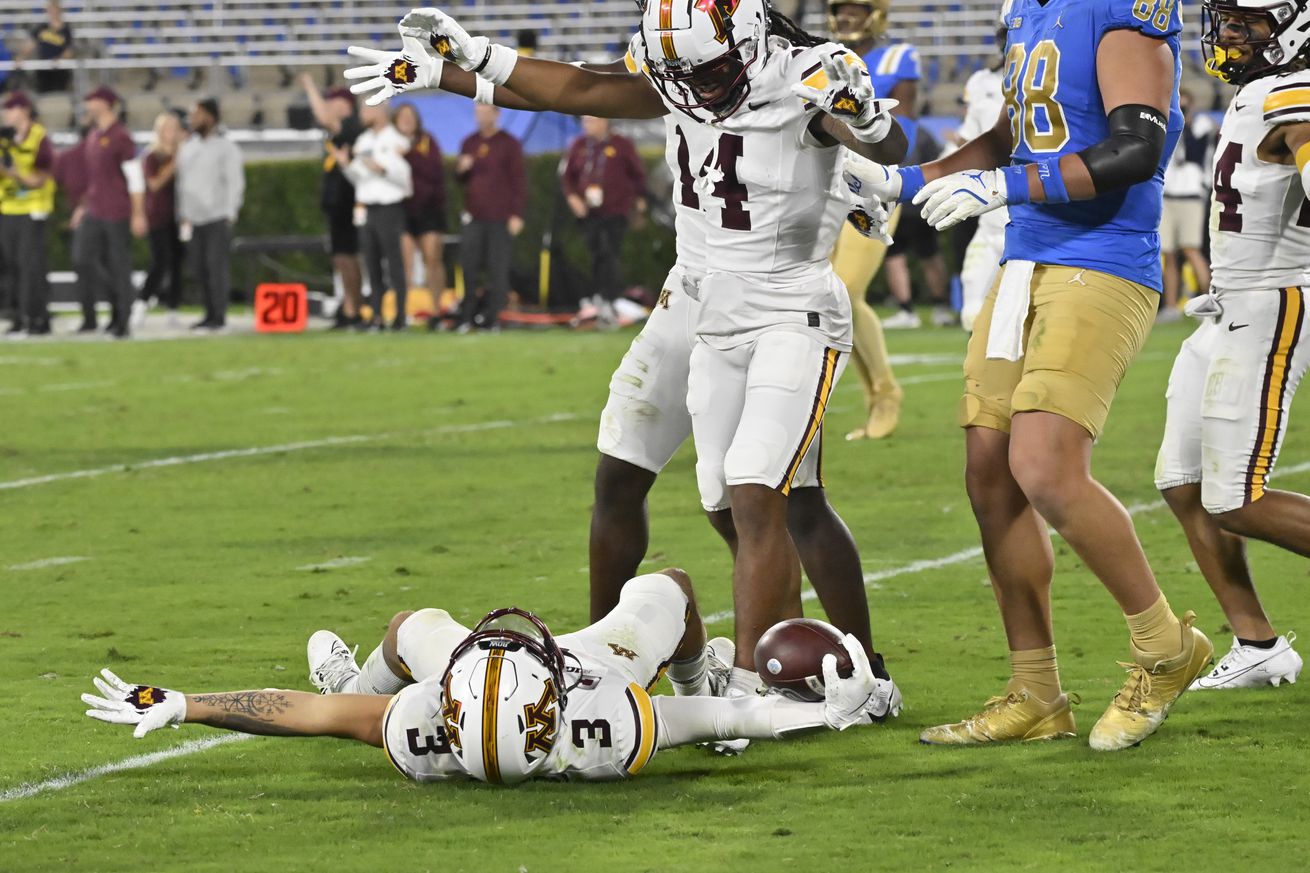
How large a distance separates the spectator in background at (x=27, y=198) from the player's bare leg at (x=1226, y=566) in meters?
15.0

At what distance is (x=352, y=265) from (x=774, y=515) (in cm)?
1497

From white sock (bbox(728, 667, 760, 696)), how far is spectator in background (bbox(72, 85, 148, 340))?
47.6 ft

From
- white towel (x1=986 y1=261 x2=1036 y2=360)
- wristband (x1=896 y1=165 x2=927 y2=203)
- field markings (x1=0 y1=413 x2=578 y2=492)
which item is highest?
wristband (x1=896 y1=165 x2=927 y2=203)

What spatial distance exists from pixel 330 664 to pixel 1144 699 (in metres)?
2.00

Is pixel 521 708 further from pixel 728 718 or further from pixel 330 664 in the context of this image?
pixel 330 664

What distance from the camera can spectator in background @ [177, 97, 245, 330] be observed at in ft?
63.8

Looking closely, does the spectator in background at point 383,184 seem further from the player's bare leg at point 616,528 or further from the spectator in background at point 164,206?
the player's bare leg at point 616,528

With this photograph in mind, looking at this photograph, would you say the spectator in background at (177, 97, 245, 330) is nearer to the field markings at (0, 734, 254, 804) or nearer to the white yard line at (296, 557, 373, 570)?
the white yard line at (296, 557, 373, 570)

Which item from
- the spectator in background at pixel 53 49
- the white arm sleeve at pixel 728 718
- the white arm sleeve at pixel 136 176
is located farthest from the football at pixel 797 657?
the spectator in background at pixel 53 49

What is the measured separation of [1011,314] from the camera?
4.81 metres

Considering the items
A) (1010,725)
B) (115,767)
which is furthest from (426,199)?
(1010,725)

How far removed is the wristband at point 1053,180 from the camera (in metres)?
4.50

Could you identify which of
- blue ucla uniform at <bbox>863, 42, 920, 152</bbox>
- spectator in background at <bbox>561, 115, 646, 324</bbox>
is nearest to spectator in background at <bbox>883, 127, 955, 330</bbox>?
spectator in background at <bbox>561, 115, 646, 324</bbox>

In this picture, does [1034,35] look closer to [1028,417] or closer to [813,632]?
[1028,417]
